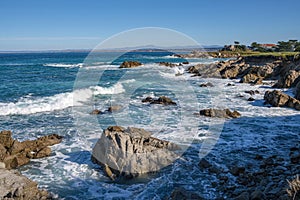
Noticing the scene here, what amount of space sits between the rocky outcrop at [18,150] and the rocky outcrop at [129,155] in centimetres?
261

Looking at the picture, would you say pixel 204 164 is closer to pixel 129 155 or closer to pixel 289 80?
pixel 129 155

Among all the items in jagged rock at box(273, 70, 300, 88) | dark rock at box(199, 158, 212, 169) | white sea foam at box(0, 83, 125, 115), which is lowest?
dark rock at box(199, 158, 212, 169)

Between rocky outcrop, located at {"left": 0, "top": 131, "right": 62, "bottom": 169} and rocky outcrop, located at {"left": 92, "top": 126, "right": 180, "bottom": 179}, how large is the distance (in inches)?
103

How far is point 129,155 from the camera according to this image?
10070 mm

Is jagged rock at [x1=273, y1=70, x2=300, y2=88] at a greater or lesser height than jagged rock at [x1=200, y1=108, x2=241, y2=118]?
greater

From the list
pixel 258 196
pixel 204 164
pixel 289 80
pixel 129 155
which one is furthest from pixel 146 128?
pixel 289 80

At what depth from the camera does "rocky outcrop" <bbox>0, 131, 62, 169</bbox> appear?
10492 mm

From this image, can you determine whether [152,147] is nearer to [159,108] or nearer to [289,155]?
[289,155]

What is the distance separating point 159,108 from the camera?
21.0m

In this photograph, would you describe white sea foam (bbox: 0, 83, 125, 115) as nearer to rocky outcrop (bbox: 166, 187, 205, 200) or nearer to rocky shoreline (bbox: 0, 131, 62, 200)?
rocky shoreline (bbox: 0, 131, 62, 200)

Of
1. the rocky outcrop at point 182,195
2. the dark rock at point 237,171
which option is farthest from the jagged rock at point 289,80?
the rocky outcrop at point 182,195

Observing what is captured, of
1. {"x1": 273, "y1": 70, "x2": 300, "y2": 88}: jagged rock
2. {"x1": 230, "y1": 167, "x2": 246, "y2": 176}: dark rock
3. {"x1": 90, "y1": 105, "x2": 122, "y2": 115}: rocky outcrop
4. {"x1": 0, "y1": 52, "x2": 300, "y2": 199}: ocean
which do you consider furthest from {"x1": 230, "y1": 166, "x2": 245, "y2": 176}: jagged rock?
{"x1": 273, "y1": 70, "x2": 300, "y2": 88}: jagged rock

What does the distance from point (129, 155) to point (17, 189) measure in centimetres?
380

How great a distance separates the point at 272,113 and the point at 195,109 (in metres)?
5.22
